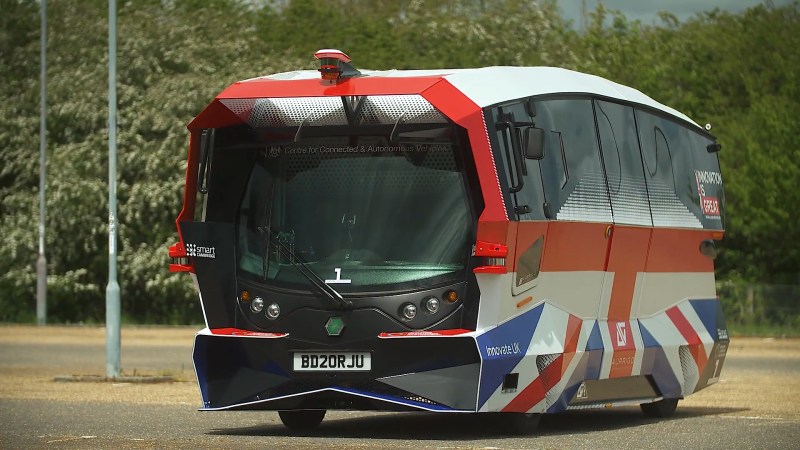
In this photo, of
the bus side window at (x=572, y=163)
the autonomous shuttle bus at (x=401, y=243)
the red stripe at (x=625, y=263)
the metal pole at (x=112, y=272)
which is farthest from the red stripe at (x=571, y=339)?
the metal pole at (x=112, y=272)

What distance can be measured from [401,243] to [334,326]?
824 millimetres

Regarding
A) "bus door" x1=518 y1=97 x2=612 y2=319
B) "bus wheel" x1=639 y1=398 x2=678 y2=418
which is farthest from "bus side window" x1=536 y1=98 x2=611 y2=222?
"bus wheel" x1=639 y1=398 x2=678 y2=418

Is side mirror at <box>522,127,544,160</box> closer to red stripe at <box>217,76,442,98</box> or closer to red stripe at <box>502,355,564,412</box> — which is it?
red stripe at <box>217,76,442,98</box>

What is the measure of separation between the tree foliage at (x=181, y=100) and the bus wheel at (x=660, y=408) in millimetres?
27858

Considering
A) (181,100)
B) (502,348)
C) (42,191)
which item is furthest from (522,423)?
(42,191)

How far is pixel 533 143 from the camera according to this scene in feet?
44.2

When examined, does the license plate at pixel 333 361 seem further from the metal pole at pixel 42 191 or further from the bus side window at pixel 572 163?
the metal pole at pixel 42 191

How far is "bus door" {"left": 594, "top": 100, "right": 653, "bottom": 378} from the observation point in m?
15.4

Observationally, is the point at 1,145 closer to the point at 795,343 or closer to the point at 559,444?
the point at 795,343

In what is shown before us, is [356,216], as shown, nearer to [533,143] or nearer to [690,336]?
[533,143]

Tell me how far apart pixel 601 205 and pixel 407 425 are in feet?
8.64

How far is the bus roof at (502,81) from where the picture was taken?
13.5 m

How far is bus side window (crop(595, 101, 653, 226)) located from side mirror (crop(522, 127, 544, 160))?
78.0 inches

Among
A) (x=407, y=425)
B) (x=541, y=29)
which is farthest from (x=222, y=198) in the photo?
(x=541, y=29)
